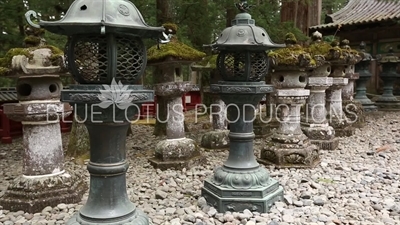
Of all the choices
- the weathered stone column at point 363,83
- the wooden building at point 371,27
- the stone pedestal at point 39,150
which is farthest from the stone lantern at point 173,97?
the weathered stone column at point 363,83

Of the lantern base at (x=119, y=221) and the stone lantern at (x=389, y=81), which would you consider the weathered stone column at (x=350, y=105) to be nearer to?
the stone lantern at (x=389, y=81)

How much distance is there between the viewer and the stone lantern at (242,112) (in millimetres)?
3281

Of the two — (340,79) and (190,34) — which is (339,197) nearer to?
(340,79)

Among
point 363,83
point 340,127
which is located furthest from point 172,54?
point 363,83

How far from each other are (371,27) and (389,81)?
196 cm

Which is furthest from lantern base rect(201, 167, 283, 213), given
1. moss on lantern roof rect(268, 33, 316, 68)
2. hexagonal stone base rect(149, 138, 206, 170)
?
moss on lantern roof rect(268, 33, 316, 68)

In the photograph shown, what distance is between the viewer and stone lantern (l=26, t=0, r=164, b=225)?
85.7 inches

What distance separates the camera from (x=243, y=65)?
3416mm

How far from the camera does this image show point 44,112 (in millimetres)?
A: 3424

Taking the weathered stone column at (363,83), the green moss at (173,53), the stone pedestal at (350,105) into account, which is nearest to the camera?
the green moss at (173,53)

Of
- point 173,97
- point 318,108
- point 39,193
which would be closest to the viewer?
point 39,193

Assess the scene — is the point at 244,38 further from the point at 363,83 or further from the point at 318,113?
the point at 363,83

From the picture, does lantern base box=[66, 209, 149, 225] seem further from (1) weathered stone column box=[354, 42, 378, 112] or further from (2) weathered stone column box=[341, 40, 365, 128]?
(1) weathered stone column box=[354, 42, 378, 112]

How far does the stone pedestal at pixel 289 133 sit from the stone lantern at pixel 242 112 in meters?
1.26
